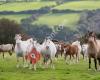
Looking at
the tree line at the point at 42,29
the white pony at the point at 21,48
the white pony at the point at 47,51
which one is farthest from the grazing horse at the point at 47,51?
the tree line at the point at 42,29

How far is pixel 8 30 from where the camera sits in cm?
11038

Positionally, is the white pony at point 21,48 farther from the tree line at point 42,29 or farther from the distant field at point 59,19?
the distant field at point 59,19

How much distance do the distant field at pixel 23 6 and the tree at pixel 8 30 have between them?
2215cm

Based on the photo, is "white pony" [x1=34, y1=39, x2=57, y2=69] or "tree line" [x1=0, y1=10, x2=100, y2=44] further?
"tree line" [x1=0, y1=10, x2=100, y2=44]

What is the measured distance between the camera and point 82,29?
423ft

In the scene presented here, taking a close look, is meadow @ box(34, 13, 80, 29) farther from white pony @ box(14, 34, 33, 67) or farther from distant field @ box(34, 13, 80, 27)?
white pony @ box(14, 34, 33, 67)

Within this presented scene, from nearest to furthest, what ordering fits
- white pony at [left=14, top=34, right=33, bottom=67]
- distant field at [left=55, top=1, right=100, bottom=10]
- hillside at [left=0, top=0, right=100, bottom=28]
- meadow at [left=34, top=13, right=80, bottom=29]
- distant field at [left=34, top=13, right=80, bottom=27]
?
1. white pony at [left=14, top=34, right=33, bottom=67]
2. meadow at [left=34, top=13, right=80, bottom=29]
3. distant field at [left=34, top=13, right=80, bottom=27]
4. hillside at [left=0, top=0, right=100, bottom=28]
5. distant field at [left=55, top=1, right=100, bottom=10]

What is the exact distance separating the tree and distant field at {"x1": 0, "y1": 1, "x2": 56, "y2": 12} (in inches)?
872

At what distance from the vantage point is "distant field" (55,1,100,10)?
136750mm

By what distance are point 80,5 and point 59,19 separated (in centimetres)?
2336

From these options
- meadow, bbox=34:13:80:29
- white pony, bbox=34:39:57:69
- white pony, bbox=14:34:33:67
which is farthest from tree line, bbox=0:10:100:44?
white pony, bbox=34:39:57:69

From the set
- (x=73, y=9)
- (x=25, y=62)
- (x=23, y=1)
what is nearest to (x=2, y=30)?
(x=73, y=9)

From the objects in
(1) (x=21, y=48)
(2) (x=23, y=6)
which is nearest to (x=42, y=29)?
(2) (x=23, y=6)

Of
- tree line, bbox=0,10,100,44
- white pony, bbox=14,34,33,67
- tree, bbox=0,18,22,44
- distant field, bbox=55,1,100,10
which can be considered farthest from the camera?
distant field, bbox=55,1,100,10
